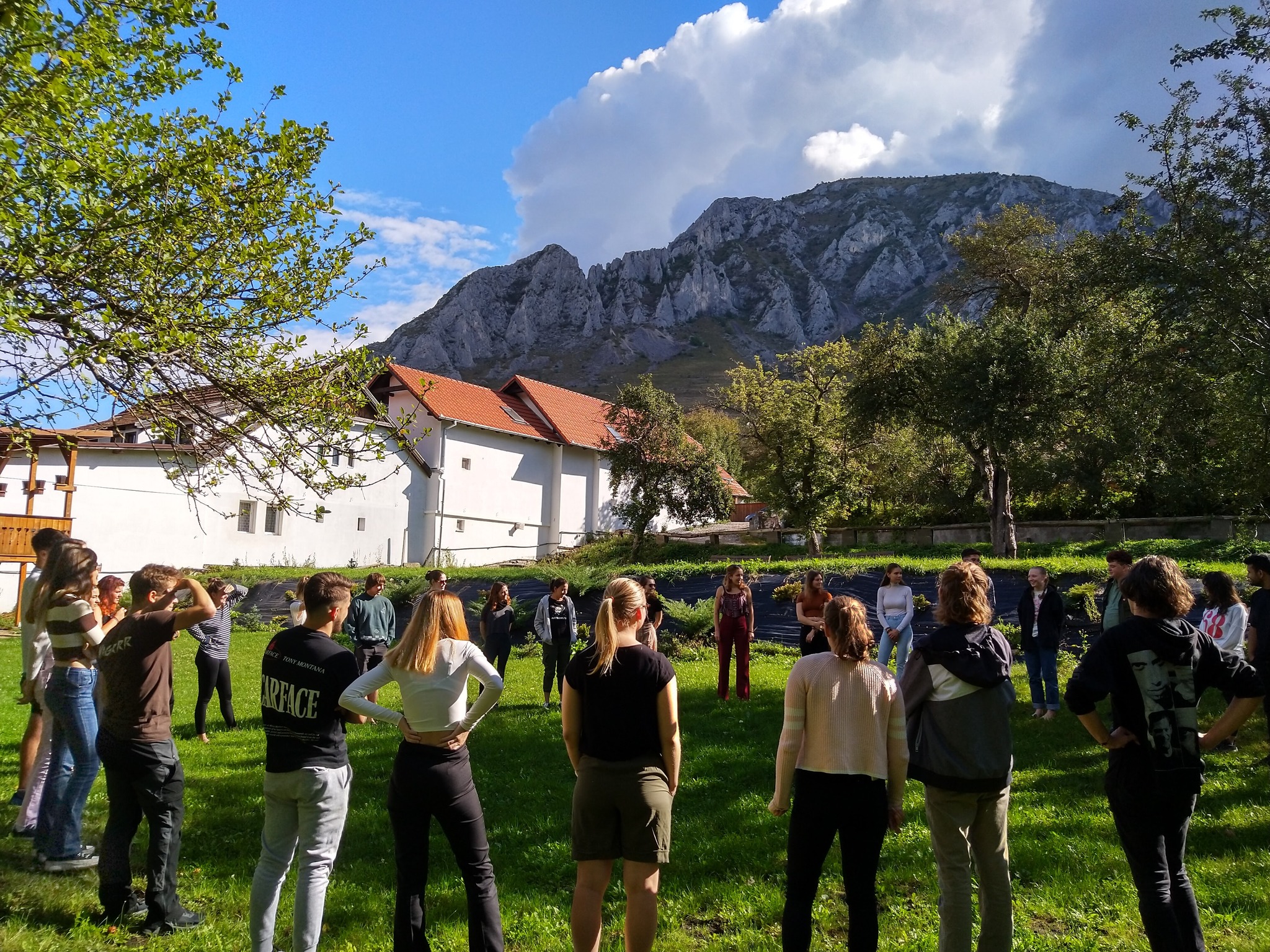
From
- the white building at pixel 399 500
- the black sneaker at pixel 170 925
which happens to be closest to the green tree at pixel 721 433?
the white building at pixel 399 500

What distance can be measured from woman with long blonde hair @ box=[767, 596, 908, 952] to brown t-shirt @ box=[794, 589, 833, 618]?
18.9ft

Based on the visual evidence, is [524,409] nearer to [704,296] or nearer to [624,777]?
[624,777]

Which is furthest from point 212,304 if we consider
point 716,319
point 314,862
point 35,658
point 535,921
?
point 716,319

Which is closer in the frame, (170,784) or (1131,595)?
(1131,595)

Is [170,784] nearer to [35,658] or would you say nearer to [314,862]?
[314,862]

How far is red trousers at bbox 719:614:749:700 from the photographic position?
10391mm

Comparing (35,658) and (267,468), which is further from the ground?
(267,468)

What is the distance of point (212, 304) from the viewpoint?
6.75 metres

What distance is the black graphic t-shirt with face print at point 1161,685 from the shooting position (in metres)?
3.60

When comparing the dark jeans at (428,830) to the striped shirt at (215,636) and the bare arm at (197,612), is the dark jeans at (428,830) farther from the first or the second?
the striped shirt at (215,636)

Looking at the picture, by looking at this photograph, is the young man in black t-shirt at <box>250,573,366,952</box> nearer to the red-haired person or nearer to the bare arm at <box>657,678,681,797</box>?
the bare arm at <box>657,678,681,797</box>

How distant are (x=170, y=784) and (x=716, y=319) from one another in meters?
154

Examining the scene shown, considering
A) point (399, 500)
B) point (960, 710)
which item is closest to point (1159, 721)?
point (960, 710)

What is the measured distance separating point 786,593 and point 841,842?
13.4 m
